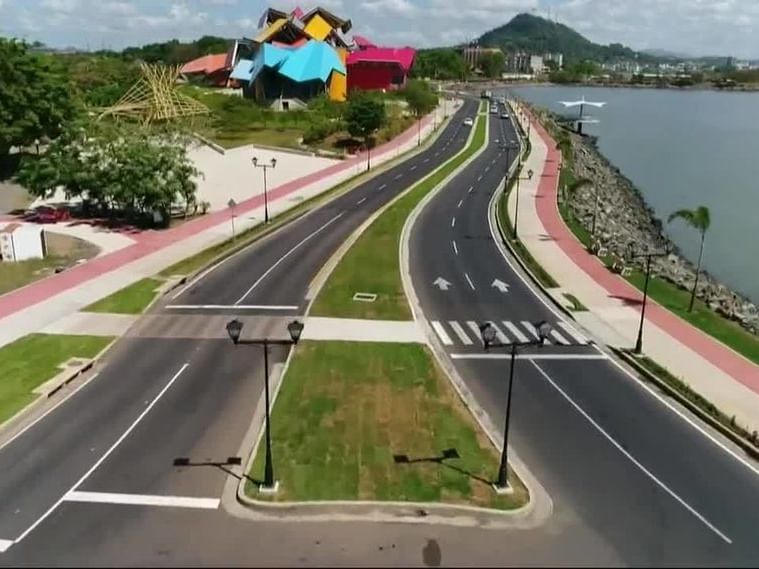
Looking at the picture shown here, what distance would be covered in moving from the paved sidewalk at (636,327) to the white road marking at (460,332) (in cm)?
594

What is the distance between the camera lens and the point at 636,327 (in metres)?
33.1

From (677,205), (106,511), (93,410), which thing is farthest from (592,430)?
(677,205)

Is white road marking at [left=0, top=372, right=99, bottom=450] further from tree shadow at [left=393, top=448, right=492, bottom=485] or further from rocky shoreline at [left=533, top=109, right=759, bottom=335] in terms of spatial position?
rocky shoreline at [left=533, top=109, right=759, bottom=335]

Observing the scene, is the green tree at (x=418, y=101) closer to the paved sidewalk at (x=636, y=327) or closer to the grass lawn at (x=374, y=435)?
the paved sidewalk at (x=636, y=327)

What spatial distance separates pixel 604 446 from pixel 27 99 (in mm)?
63790

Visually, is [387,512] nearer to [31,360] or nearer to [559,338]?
[559,338]

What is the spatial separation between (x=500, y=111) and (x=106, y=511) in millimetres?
127931

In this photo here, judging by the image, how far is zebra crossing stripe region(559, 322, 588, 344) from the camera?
3127 centimetres

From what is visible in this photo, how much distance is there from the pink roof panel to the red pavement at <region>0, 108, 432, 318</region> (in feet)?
316

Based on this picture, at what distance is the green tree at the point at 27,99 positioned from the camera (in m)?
65.5

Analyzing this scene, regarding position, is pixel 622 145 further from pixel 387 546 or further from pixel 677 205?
pixel 387 546

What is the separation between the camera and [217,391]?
2556 centimetres

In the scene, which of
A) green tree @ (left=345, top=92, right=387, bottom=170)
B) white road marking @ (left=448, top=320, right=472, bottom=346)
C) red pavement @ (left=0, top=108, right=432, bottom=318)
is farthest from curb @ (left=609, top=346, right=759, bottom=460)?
green tree @ (left=345, top=92, right=387, bottom=170)

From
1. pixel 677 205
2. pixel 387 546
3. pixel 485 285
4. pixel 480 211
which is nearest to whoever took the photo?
pixel 387 546
